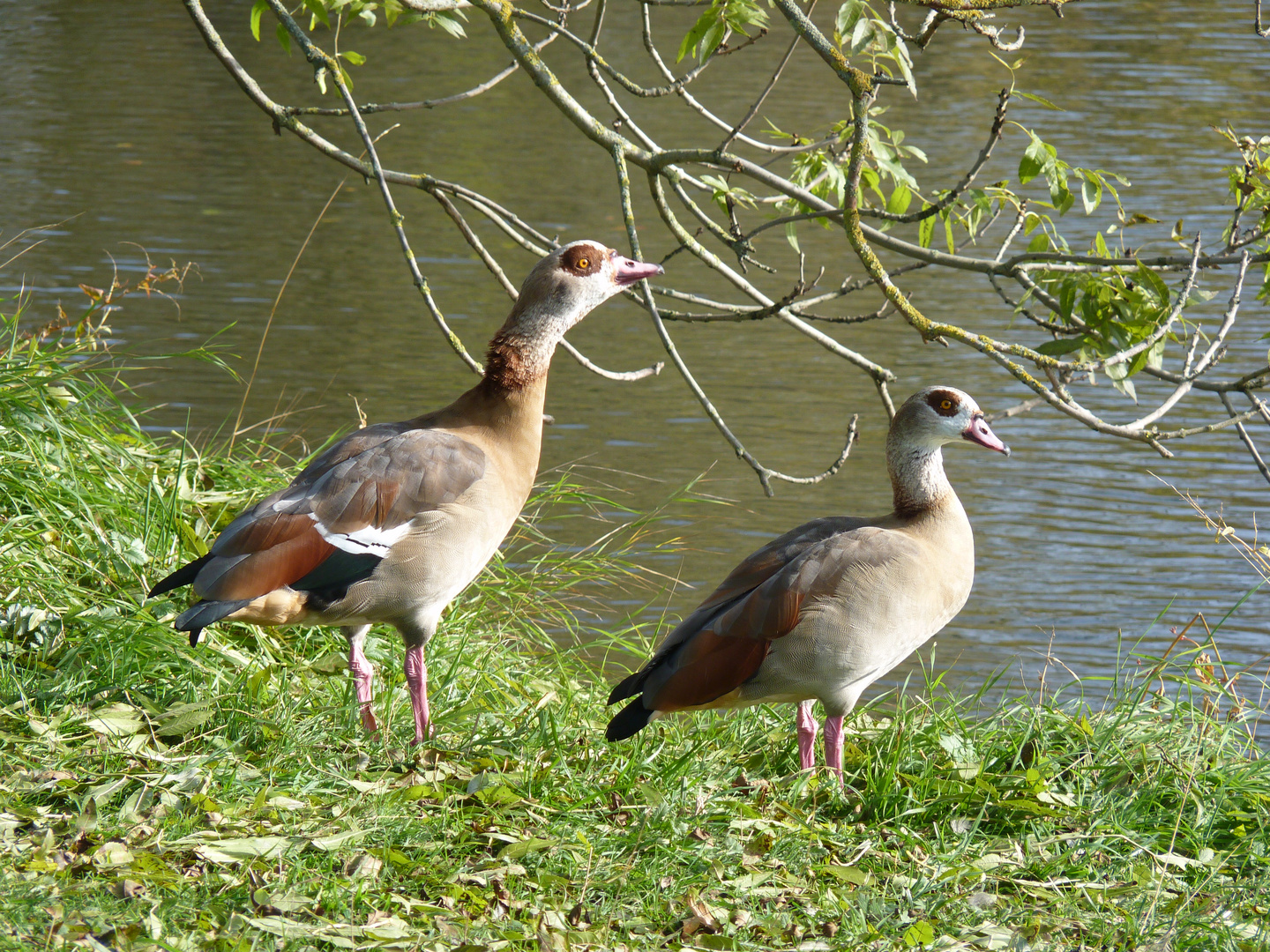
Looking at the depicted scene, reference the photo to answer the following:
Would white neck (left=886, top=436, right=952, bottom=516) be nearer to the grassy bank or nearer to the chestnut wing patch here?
the grassy bank

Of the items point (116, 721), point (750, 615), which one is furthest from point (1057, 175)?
point (116, 721)

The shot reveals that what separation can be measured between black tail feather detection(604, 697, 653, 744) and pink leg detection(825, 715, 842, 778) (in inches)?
22.1

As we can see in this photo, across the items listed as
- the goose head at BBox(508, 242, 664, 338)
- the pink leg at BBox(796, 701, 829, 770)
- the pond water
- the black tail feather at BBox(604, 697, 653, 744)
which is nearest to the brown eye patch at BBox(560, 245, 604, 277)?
the goose head at BBox(508, 242, 664, 338)

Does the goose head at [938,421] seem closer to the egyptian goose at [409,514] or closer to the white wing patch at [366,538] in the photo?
the egyptian goose at [409,514]

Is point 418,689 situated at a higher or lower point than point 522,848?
lower

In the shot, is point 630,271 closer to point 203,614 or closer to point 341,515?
point 341,515

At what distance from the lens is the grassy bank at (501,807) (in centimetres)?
327

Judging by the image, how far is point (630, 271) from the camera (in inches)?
182

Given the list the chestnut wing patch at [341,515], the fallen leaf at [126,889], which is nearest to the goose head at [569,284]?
the chestnut wing patch at [341,515]

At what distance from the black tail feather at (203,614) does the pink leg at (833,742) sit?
179 cm

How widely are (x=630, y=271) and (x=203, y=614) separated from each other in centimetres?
180

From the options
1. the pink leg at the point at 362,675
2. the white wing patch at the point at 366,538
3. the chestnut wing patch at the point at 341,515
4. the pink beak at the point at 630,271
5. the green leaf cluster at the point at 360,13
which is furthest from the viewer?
the pink beak at the point at 630,271

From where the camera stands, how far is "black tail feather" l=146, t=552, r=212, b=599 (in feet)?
13.4

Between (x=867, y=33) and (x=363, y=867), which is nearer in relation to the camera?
(x=363, y=867)
